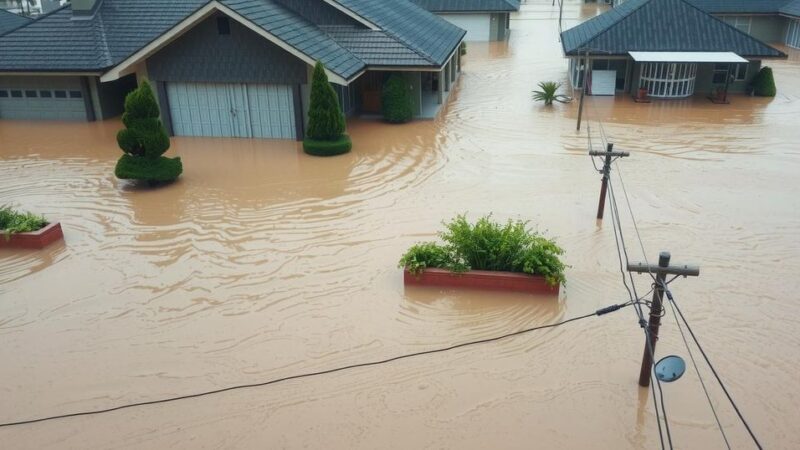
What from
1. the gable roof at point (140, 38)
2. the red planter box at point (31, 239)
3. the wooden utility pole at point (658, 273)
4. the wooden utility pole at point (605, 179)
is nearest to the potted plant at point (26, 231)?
the red planter box at point (31, 239)

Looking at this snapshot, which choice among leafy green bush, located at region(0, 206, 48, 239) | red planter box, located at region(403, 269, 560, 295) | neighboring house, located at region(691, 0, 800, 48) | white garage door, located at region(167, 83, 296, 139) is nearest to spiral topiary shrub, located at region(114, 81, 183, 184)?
leafy green bush, located at region(0, 206, 48, 239)

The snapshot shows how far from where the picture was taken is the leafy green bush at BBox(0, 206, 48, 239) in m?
13.8

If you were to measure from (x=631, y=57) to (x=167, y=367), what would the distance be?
2344 cm

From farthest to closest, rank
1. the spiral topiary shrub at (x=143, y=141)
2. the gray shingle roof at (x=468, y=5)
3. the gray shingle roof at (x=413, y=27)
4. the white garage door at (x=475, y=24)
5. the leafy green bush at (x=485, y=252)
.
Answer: the white garage door at (x=475, y=24), the gray shingle roof at (x=468, y=5), the gray shingle roof at (x=413, y=27), the spiral topiary shrub at (x=143, y=141), the leafy green bush at (x=485, y=252)

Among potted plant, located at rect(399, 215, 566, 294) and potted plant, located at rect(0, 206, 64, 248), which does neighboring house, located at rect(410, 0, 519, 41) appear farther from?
potted plant, located at rect(399, 215, 566, 294)

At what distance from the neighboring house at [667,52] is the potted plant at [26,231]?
69.4 ft

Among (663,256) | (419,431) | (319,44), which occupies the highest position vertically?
(319,44)

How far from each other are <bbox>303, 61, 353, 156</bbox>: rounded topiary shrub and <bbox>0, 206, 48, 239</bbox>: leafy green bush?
8.26 metres

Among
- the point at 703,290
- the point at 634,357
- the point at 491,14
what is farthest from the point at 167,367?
the point at 491,14

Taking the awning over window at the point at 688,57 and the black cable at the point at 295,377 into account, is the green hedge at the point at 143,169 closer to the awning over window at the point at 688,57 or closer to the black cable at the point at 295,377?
the black cable at the point at 295,377

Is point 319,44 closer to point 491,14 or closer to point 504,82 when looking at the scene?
point 504,82

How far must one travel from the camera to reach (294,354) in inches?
394

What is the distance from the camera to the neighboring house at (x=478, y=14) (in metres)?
46.1

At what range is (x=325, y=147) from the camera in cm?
1998
